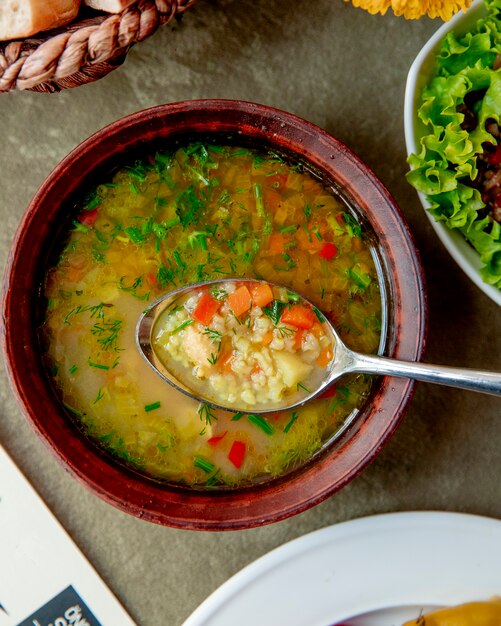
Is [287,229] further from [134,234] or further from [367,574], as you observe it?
[367,574]

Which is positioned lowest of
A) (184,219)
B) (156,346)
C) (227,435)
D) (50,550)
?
(50,550)

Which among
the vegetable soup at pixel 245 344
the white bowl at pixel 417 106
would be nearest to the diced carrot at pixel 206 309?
the vegetable soup at pixel 245 344

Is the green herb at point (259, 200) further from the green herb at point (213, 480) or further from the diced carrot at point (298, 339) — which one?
the green herb at point (213, 480)

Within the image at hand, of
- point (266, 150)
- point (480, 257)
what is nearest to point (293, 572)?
point (480, 257)

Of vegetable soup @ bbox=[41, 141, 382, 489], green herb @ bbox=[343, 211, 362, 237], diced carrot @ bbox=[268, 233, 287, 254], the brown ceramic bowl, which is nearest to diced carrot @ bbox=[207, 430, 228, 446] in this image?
vegetable soup @ bbox=[41, 141, 382, 489]

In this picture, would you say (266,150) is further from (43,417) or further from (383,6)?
(43,417)

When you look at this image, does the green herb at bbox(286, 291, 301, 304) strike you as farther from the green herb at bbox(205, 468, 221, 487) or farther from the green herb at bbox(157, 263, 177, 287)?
the green herb at bbox(205, 468, 221, 487)
